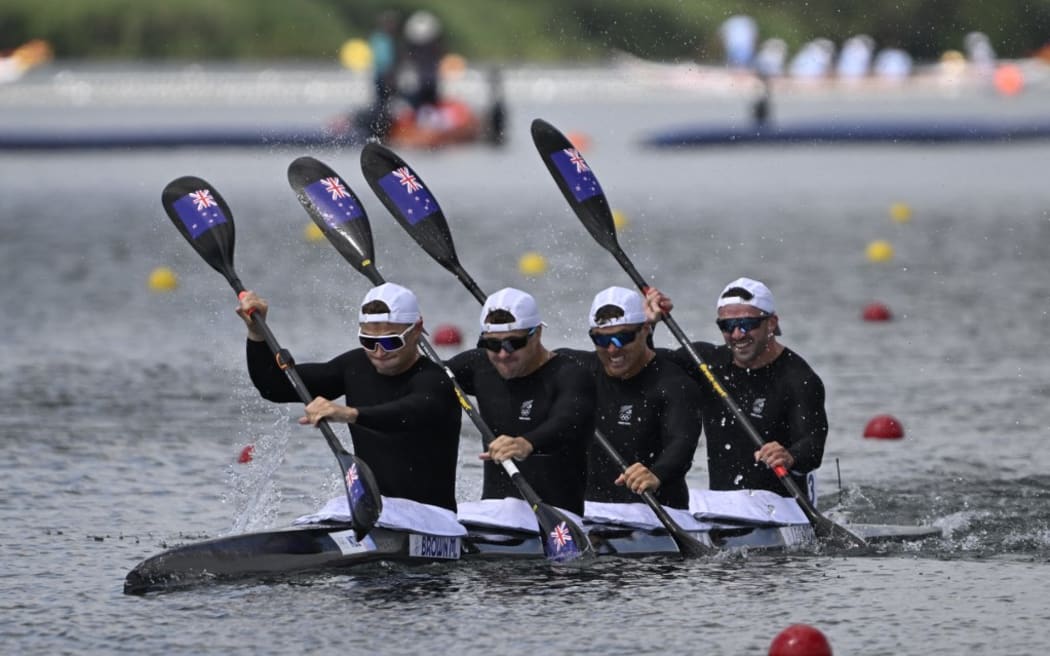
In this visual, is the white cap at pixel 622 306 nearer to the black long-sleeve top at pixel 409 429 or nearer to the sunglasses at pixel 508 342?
the sunglasses at pixel 508 342

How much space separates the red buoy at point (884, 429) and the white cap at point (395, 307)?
5167 mm

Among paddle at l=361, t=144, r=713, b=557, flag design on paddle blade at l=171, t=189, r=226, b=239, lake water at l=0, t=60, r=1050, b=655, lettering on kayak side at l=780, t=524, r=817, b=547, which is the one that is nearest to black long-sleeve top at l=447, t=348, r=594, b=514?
lake water at l=0, t=60, r=1050, b=655

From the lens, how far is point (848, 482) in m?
13.1

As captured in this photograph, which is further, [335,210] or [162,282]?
[162,282]

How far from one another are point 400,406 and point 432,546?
0.70 meters

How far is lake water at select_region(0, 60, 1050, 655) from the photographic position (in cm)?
940

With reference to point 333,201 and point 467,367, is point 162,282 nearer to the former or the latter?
point 333,201

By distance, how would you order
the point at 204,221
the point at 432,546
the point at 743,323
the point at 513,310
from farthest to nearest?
the point at 204,221 → the point at 743,323 → the point at 513,310 → the point at 432,546

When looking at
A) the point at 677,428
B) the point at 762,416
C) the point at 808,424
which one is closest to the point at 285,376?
the point at 677,428

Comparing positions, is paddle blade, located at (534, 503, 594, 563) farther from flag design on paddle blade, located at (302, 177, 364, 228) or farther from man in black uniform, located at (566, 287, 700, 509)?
flag design on paddle blade, located at (302, 177, 364, 228)

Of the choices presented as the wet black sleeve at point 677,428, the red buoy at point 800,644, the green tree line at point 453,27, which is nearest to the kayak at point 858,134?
the green tree line at point 453,27

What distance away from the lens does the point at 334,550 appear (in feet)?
32.6

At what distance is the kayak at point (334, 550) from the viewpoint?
9.80 metres

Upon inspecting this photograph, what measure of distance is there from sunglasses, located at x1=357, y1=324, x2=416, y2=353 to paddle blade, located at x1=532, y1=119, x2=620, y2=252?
3.24 metres
